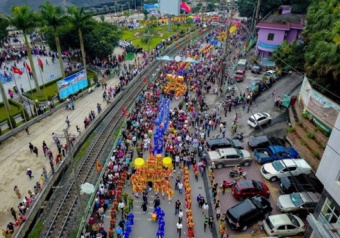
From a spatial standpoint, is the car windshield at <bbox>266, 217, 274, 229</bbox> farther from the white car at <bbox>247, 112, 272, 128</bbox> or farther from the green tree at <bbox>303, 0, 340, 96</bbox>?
the white car at <bbox>247, 112, 272, 128</bbox>

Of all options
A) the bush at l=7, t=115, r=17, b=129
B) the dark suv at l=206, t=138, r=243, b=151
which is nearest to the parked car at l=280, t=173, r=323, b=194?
the dark suv at l=206, t=138, r=243, b=151

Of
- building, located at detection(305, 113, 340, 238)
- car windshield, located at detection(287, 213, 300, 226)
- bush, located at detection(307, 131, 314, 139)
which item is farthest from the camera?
bush, located at detection(307, 131, 314, 139)

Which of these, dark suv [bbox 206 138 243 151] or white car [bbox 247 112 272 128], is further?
white car [bbox 247 112 272 128]

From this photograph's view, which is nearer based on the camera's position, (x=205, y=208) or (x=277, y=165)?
(x=205, y=208)

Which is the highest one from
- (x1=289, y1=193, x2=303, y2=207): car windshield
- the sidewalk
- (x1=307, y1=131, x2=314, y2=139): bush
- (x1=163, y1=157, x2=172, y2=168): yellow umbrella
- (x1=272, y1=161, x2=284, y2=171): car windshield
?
(x1=307, y1=131, x2=314, y2=139): bush

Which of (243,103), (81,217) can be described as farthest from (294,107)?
(81,217)

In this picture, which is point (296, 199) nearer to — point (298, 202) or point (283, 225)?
point (298, 202)

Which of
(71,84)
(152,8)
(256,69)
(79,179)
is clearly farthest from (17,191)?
(152,8)
